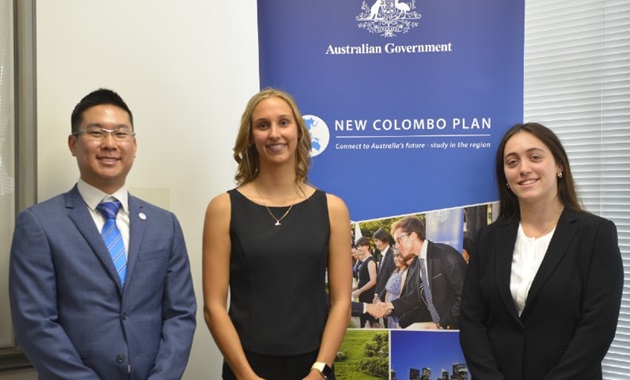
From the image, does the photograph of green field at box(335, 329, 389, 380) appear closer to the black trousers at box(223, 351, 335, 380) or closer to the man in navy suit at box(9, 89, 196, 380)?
the black trousers at box(223, 351, 335, 380)

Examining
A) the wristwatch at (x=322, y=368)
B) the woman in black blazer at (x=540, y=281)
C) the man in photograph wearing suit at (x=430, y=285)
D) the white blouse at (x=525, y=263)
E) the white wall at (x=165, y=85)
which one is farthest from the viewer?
the man in photograph wearing suit at (x=430, y=285)

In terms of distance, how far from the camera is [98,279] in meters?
2.19

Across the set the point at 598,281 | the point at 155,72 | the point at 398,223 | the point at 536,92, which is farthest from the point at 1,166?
the point at 536,92

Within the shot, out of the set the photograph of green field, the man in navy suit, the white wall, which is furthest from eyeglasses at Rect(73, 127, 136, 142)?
the photograph of green field

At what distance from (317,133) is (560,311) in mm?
1263

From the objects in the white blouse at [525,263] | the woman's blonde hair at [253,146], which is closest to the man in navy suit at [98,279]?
the woman's blonde hair at [253,146]

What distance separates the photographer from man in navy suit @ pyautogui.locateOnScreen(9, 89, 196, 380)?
2.10 m

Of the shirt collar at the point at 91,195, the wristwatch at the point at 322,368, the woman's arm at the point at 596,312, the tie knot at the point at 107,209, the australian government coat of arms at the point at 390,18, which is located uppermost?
the australian government coat of arms at the point at 390,18

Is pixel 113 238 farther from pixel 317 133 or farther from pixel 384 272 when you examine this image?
pixel 384 272

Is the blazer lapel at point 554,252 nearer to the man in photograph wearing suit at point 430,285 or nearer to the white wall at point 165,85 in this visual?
the man in photograph wearing suit at point 430,285

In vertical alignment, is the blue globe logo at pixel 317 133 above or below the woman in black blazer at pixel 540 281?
→ above

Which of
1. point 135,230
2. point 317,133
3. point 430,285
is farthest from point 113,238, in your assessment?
point 430,285

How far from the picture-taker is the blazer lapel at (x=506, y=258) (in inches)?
101

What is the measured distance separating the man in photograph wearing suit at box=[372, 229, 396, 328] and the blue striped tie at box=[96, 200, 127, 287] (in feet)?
3.82
